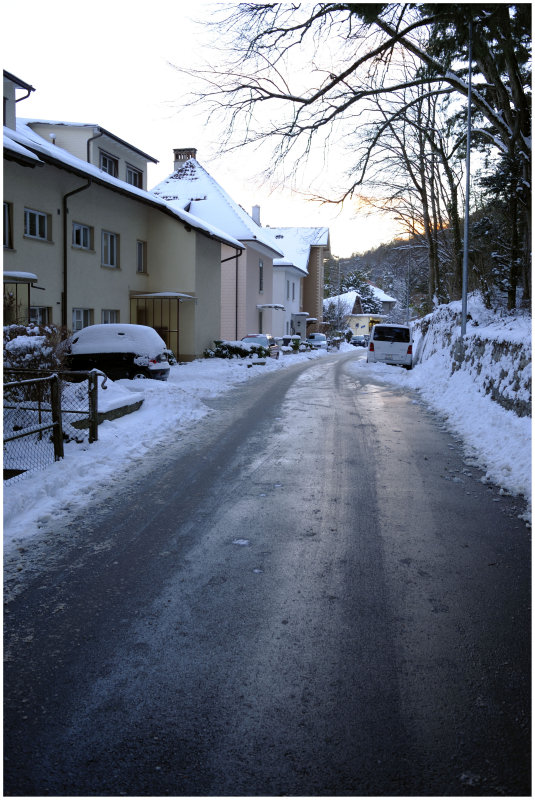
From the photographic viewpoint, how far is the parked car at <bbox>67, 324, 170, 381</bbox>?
16359 millimetres

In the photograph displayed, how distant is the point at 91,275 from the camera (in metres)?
21.3

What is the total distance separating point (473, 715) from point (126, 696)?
5.42 feet

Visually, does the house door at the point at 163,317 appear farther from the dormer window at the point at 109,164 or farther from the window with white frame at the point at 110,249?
the dormer window at the point at 109,164

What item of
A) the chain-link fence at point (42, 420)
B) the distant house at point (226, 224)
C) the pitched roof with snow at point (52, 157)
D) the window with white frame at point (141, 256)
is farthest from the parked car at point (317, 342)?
the chain-link fence at point (42, 420)

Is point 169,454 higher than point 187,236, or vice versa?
point 187,236

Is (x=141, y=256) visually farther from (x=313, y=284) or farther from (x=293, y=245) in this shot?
(x=313, y=284)

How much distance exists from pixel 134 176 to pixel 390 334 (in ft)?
39.8

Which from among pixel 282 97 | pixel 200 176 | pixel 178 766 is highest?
pixel 200 176

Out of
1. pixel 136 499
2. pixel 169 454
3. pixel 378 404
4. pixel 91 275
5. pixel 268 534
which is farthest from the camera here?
pixel 91 275

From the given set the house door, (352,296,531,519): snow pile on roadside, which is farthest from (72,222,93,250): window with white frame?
(352,296,531,519): snow pile on roadside

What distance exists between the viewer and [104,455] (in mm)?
8570

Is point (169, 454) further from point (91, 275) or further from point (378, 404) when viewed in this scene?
point (91, 275)

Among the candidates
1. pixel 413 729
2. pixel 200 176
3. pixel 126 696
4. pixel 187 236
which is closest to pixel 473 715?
pixel 413 729

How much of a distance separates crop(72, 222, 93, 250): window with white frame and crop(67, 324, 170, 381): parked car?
497cm
